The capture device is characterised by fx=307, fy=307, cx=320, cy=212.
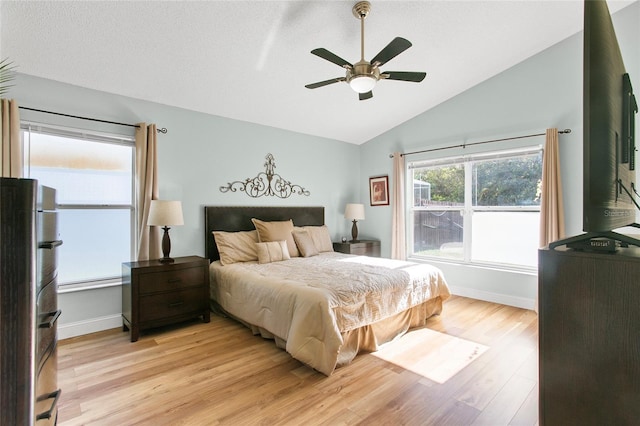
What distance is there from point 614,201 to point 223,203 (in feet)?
12.5

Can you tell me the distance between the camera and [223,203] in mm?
4082

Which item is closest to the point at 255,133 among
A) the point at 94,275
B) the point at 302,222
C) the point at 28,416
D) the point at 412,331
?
the point at 302,222

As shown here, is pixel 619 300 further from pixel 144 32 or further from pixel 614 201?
pixel 144 32

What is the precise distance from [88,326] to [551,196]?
515cm

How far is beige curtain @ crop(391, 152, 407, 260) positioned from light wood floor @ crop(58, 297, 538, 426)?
2070mm

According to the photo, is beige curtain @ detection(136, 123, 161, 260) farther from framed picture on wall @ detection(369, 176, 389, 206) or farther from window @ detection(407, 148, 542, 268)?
window @ detection(407, 148, 542, 268)

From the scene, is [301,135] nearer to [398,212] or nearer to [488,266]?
[398,212]

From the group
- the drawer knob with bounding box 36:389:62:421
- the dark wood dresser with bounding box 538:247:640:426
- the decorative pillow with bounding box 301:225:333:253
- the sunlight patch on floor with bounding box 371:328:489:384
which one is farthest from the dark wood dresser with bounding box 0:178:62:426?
the decorative pillow with bounding box 301:225:333:253

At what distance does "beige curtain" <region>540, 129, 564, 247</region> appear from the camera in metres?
3.46

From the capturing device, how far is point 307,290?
2.48 meters

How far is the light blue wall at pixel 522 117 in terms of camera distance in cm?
341

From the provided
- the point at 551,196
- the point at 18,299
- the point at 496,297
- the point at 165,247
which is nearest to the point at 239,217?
the point at 165,247

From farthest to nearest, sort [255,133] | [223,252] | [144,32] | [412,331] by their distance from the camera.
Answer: [255,133], [223,252], [412,331], [144,32]

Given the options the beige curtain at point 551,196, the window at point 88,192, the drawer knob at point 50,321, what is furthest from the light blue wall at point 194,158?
the beige curtain at point 551,196
